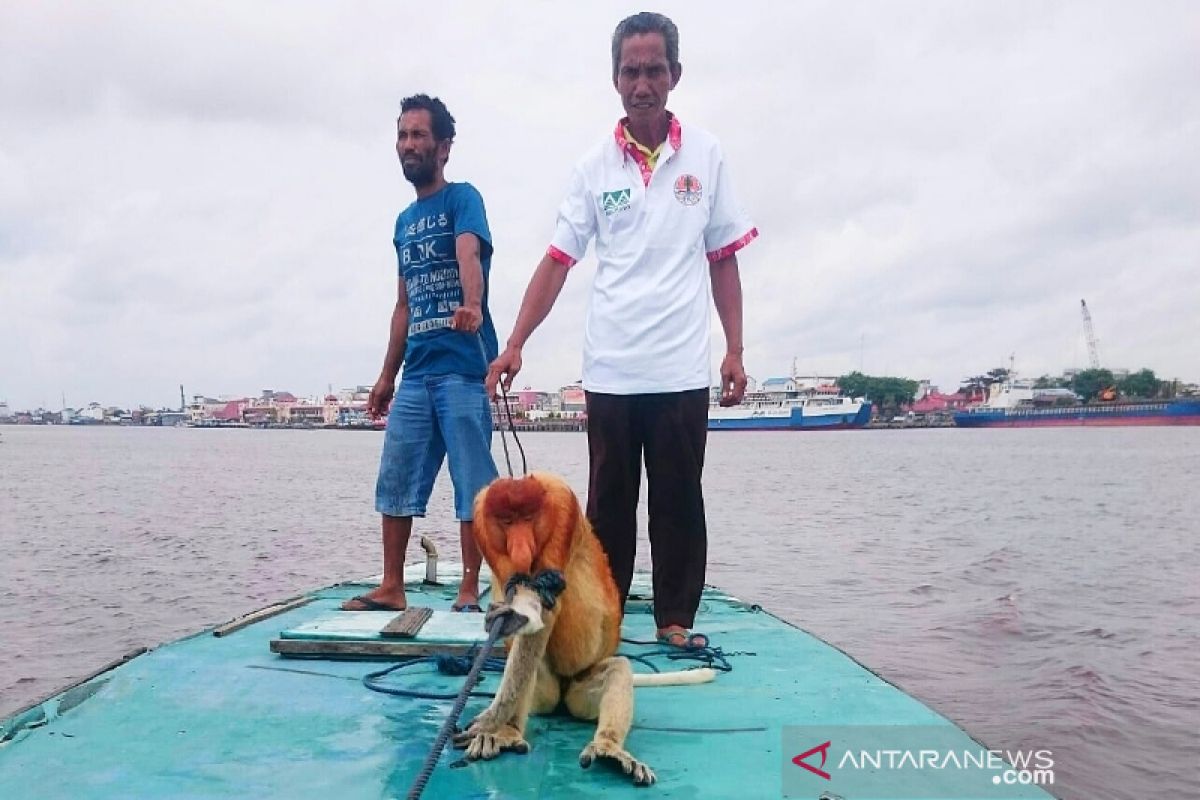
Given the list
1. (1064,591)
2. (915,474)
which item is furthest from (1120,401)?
(1064,591)

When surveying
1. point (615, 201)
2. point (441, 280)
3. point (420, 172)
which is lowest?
point (441, 280)

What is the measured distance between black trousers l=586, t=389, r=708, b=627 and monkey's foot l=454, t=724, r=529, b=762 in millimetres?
1590

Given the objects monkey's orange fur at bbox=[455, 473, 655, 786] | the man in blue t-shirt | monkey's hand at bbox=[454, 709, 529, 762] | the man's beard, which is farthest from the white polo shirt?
monkey's hand at bbox=[454, 709, 529, 762]

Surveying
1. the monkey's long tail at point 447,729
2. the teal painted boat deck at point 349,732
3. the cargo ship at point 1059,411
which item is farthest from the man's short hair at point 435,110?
the cargo ship at point 1059,411

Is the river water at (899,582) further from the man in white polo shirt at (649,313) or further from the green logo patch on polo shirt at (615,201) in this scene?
the green logo patch on polo shirt at (615,201)

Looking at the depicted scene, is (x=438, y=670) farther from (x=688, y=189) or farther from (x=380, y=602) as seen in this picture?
(x=688, y=189)

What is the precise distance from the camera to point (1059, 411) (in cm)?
9744

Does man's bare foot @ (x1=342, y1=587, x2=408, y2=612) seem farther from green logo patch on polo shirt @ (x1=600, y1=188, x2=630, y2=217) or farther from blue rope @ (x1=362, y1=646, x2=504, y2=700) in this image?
green logo patch on polo shirt @ (x1=600, y1=188, x2=630, y2=217)

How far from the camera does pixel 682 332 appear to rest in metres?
4.01

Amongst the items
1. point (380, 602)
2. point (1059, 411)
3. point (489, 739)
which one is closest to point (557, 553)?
point (489, 739)

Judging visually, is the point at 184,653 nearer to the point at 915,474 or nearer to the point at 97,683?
the point at 97,683

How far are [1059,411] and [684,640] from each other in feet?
345

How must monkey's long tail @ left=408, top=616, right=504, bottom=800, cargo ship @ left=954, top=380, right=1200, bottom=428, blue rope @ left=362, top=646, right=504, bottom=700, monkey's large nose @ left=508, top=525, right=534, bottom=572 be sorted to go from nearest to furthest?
monkey's long tail @ left=408, top=616, right=504, bottom=800 < monkey's large nose @ left=508, top=525, right=534, bottom=572 < blue rope @ left=362, top=646, right=504, bottom=700 < cargo ship @ left=954, top=380, right=1200, bottom=428

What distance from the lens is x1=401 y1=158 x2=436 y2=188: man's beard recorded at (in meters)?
4.67
